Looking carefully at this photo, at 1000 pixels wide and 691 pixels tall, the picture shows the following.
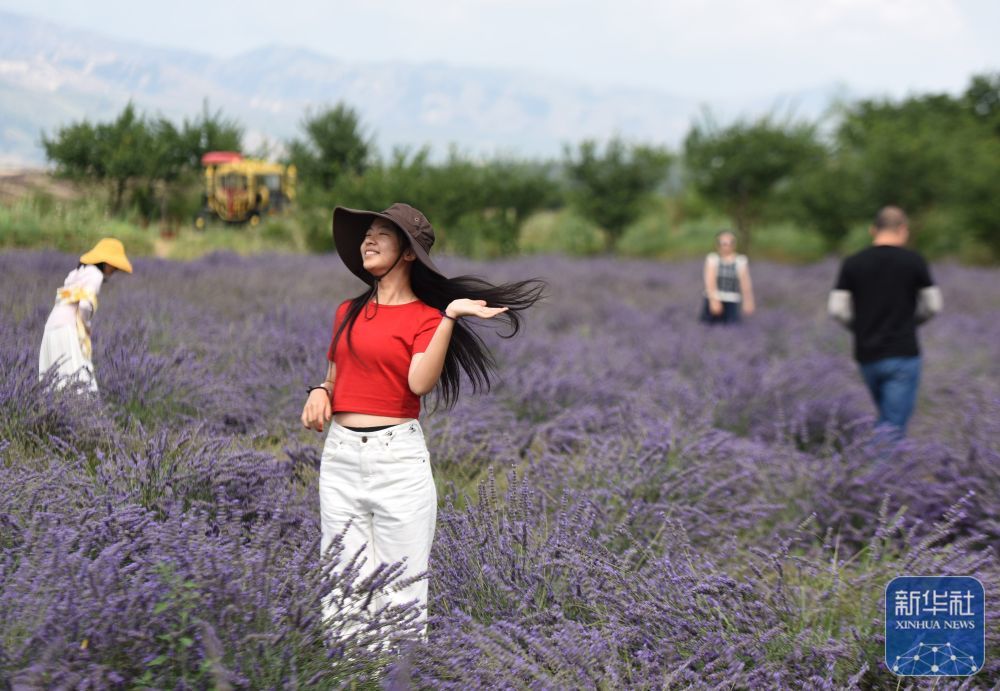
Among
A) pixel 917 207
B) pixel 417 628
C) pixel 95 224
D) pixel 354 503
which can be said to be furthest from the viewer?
pixel 917 207

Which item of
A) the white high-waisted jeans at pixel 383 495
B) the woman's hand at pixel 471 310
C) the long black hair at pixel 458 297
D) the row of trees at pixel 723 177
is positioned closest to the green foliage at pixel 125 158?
the long black hair at pixel 458 297

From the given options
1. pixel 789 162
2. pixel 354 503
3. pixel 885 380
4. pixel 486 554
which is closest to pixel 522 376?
pixel 885 380

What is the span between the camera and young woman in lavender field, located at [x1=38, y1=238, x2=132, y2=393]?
353 cm

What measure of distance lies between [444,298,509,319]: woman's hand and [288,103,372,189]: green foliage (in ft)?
52.0

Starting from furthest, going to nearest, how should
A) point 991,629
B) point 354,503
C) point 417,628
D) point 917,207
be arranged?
1. point 917,207
2. point 991,629
3. point 354,503
4. point 417,628

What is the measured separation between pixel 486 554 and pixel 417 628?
0.61 m

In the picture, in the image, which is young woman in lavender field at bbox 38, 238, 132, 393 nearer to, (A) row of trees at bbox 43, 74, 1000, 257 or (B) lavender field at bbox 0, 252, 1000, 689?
(B) lavender field at bbox 0, 252, 1000, 689

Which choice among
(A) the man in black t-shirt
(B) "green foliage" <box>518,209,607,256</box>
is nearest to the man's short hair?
(A) the man in black t-shirt

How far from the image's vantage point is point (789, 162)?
20.9m

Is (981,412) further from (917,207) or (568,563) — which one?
(917,207)

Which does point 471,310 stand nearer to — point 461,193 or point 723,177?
point 461,193

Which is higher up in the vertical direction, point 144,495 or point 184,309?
point 184,309

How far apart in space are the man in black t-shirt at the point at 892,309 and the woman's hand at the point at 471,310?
3.56 metres

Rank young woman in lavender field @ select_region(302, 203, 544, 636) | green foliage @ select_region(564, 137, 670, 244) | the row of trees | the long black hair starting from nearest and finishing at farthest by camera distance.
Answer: young woman in lavender field @ select_region(302, 203, 544, 636) → the long black hair → the row of trees → green foliage @ select_region(564, 137, 670, 244)
